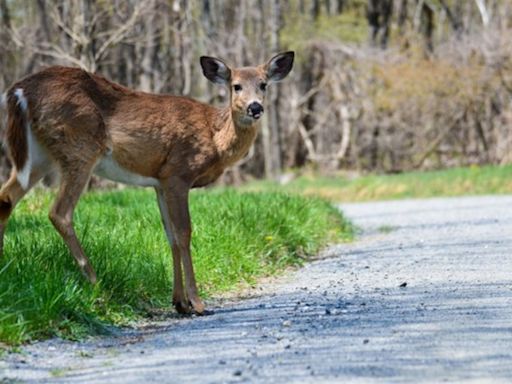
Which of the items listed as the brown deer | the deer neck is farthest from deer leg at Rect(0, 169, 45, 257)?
the deer neck

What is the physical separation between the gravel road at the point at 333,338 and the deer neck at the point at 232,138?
1236 mm

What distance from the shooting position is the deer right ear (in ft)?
35.7

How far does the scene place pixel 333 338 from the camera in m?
7.93

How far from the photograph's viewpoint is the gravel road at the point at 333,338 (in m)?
6.88

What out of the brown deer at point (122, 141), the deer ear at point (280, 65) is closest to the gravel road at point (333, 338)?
the brown deer at point (122, 141)

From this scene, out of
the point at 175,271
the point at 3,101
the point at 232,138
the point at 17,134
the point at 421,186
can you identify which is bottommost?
the point at 421,186

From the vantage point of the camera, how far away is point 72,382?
690 cm

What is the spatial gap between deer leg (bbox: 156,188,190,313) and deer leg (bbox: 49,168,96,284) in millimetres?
701

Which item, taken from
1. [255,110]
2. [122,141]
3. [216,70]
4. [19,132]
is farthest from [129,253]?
[216,70]

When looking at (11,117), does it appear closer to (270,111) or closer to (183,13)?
(183,13)

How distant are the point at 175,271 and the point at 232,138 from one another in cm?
126

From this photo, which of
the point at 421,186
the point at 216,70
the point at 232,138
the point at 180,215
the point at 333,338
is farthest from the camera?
the point at 421,186

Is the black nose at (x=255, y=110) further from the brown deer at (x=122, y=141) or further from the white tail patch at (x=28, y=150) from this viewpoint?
the white tail patch at (x=28, y=150)

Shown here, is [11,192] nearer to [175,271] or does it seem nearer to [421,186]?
[175,271]
